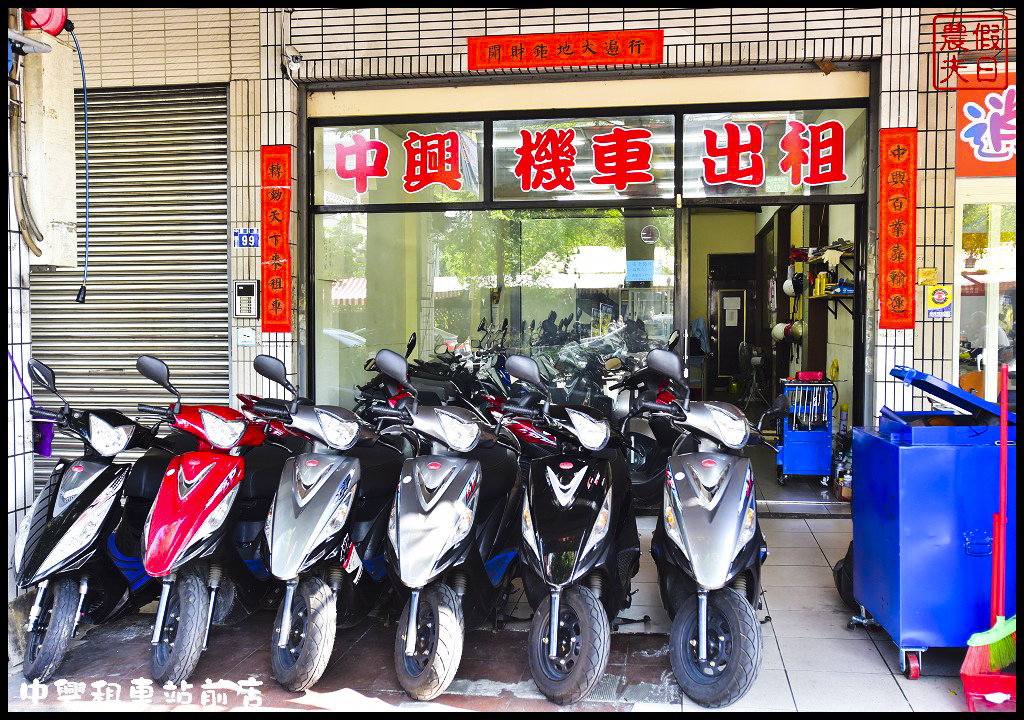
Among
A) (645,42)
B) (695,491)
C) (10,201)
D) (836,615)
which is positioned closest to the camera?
(695,491)

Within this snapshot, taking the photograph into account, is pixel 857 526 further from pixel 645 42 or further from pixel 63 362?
pixel 63 362

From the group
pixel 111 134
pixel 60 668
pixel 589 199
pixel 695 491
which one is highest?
pixel 111 134

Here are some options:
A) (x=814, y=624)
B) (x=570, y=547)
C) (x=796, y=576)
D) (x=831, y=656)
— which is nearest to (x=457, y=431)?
(x=570, y=547)

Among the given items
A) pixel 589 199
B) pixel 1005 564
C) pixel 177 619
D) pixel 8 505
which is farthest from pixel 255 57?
pixel 1005 564

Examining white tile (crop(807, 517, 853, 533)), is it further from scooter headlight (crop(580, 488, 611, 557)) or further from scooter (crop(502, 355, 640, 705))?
scooter headlight (crop(580, 488, 611, 557))

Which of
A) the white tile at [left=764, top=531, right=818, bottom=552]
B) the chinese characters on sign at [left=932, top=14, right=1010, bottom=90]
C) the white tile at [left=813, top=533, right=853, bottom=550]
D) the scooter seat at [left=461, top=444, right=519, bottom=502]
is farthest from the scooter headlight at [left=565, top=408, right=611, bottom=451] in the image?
the chinese characters on sign at [left=932, top=14, right=1010, bottom=90]

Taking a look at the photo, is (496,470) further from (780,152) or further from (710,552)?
(780,152)

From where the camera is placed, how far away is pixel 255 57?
19.6ft

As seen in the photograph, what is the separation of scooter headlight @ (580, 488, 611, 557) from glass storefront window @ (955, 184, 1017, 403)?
3.56 metres

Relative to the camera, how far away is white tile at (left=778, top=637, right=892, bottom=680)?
11.2 feet

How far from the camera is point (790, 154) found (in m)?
5.77

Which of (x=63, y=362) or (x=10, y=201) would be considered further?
(x=63, y=362)

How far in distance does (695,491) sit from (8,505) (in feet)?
9.94

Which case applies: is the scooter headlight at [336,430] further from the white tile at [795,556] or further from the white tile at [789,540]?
the white tile at [789,540]
